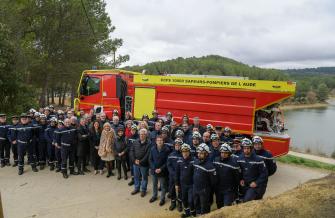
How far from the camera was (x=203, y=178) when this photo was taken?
20.6 feet

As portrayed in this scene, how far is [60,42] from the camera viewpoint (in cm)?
2188

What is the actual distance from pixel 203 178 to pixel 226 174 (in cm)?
43

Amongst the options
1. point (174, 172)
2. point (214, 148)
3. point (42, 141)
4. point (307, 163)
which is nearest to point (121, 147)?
point (174, 172)

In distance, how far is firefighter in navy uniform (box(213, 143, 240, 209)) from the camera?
633 centimetres

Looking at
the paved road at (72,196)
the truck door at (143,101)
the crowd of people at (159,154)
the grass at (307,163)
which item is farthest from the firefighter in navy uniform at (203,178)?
the grass at (307,163)

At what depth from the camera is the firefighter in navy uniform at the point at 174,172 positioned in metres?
7.06

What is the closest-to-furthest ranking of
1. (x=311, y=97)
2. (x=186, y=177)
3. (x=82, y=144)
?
(x=186, y=177), (x=82, y=144), (x=311, y=97)

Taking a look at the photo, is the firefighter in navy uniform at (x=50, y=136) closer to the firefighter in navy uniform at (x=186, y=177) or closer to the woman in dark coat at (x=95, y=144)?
the woman in dark coat at (x=95, y=144)

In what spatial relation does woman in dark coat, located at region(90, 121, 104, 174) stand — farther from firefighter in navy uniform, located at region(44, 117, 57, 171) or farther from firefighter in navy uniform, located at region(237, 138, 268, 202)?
firefighter in navy uniform, located at region(237, 138, 268, 202)

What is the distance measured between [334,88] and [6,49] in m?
103

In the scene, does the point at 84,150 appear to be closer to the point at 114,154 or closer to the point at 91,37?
the point at 114,154

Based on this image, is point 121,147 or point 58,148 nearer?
point 121,147

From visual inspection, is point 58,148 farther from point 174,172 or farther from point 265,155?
point 265,155

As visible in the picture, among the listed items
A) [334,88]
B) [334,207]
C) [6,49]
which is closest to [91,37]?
[6,49]
